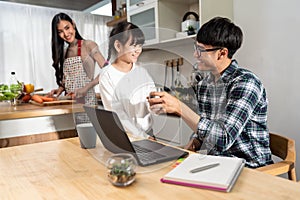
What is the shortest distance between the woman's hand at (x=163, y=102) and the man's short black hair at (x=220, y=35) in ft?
1.71

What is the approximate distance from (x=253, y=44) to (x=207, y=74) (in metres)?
0.96

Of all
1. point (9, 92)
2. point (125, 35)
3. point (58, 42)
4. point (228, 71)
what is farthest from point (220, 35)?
point (9, 92)

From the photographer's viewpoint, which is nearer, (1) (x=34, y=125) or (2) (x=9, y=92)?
(1) (x=34, y=125)

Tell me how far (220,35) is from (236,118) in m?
0.39

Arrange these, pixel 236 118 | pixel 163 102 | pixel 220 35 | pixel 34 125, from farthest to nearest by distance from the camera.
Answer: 1. pixel 34 125
2. pixel 220 35
3. pixel 236 118
4. pixel 163 102

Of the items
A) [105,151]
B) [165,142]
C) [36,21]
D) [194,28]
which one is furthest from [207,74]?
[36,21]

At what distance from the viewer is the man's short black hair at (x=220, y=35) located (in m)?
1.23

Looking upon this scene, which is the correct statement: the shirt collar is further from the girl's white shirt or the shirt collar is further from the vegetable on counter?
the vegetable on counter

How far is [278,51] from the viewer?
1862mm

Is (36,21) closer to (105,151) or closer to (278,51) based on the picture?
(278,51)

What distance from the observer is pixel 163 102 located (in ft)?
2.58

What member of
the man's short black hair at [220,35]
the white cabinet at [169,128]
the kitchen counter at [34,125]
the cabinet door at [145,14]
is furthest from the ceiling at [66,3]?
the white cabinet at [169,128]

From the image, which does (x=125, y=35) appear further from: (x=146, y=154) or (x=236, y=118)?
(x=236, y=118)

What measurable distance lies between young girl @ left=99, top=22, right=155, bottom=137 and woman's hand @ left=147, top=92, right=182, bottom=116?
0.06 feet
